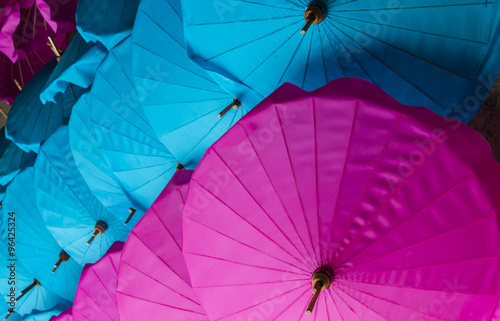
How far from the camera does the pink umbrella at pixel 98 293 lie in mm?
2885

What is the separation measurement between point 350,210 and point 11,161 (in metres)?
4.04

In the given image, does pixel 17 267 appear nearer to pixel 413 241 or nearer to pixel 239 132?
pixel 239 132

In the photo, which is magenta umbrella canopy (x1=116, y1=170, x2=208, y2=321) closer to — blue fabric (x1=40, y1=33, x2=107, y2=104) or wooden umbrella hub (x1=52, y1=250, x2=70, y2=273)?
blue fabric (x1=40, y1=33, x2=107, y2=104)

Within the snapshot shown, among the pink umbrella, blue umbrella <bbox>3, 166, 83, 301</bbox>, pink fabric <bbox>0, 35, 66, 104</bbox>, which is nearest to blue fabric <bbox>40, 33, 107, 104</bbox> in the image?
blue umbrella <bbox>3, 166, 83, 301</bbox>

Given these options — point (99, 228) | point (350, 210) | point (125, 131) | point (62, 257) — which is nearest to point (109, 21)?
point (125, 131)

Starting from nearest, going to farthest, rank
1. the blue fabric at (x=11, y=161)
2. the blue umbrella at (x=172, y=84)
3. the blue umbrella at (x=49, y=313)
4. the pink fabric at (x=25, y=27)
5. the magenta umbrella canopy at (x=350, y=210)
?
the magenta umbrella canopy at (x=350, y=210) < the blue umbrella at (x=172, y=84) < the pink fabric at (x=25, y=27) < the blue umbrella at (x=49, y=313) < the blue fabric at (x=11, y=161)

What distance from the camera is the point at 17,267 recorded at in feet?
14.2

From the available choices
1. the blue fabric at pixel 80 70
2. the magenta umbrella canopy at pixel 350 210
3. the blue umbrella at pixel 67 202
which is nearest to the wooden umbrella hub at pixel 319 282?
the magenta umbrella canopy at pixel 350 210

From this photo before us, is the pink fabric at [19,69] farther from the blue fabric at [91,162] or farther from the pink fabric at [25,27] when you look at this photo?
the blue fabric at [91,162]

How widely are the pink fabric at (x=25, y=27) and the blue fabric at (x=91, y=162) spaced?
3.34 feet

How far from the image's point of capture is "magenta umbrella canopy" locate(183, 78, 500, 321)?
63.2 inches

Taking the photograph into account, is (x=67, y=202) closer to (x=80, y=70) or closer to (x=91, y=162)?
(x=91, y=162)

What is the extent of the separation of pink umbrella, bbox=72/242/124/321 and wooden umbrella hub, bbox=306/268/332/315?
1.63 metres

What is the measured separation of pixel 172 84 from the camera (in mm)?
A: 2639
